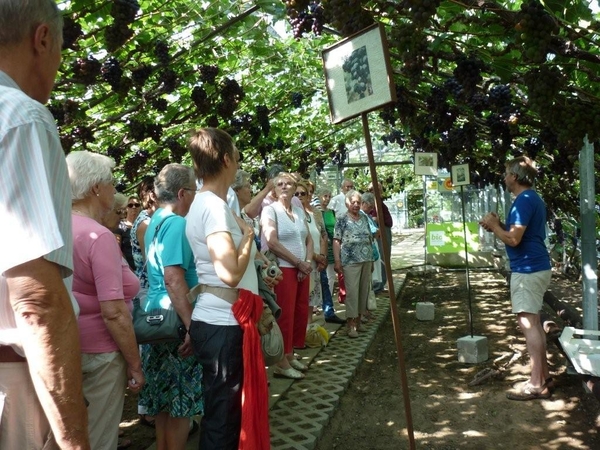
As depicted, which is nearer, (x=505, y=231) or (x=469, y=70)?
(x=469, y=70)

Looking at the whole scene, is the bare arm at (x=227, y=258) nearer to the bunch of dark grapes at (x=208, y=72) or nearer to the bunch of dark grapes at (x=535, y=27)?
the bunch of dark grapes at (x=535, y=27)

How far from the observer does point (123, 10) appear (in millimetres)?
4832

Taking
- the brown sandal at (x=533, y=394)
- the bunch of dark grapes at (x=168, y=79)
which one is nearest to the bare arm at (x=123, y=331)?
the brown sandal at (x=533, y=394)

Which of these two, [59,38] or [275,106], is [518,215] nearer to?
[59,38]

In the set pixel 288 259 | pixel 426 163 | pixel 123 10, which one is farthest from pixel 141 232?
pixel 426 163

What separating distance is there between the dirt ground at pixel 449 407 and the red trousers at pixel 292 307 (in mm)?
719

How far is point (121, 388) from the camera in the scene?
2777mm

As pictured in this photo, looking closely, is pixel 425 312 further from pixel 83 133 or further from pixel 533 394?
pixel 83 133

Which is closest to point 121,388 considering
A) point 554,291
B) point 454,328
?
point 454,328

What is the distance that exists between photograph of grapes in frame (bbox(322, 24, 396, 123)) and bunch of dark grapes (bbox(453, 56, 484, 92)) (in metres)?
1.55

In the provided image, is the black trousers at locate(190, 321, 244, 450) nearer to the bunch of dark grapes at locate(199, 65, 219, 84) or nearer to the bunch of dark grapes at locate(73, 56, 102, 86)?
the bunch of dark grapes at locate(73, 56, 102, 86)

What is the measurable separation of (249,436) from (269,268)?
128 cm

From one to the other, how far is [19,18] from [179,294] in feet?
6.64

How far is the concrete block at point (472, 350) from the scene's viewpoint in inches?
250
